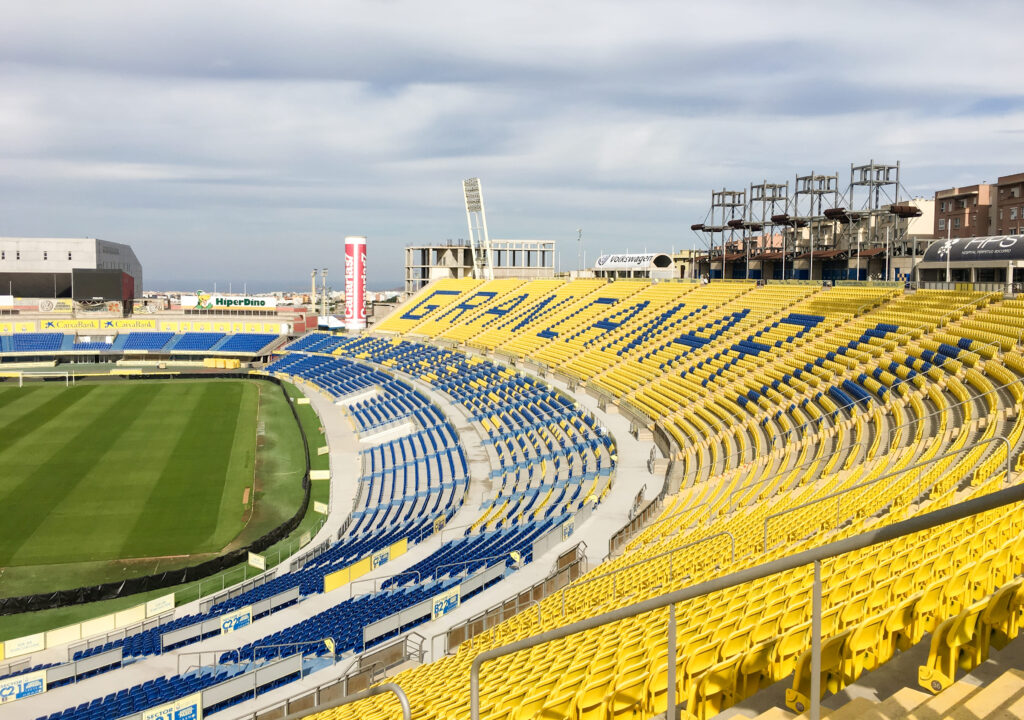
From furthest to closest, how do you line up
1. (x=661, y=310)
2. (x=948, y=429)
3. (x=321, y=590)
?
(x=661, y=310)
(x=321, y=590)
(x=948, y=429)

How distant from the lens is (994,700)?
4195 millimetres

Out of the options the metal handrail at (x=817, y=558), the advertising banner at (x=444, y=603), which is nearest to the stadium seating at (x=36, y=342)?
the advertising banner at (x=444, y=603)

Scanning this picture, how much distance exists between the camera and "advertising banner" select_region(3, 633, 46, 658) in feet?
54.7

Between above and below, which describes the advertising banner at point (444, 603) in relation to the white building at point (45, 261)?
below

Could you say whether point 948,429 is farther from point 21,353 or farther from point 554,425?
point 21,353

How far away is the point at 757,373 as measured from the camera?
31.2 metres

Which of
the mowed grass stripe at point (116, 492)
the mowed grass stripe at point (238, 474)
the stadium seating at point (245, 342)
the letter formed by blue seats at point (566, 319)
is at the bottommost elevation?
the mowed grass stripe at point (238, 474)

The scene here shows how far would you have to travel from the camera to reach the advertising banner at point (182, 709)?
504 inches

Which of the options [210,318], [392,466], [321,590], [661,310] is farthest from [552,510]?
[210,318]

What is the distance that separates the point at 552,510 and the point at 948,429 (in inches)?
431

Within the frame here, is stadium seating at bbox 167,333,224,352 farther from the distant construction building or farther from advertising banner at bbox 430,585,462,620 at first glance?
advertising banner at bbox 430,585,462,620

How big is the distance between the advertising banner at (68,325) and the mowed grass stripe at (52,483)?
103 ft

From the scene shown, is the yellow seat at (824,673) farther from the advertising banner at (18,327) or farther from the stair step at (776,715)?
the advertising banner at (18,327)

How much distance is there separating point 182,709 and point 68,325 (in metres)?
74.2
